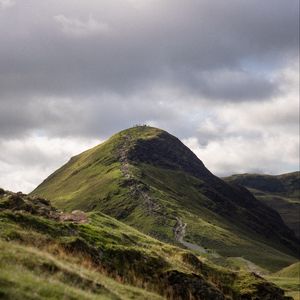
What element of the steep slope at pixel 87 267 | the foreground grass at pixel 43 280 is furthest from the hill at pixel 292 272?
the foreground grass at pixel 43 280

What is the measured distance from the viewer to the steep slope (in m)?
18.9

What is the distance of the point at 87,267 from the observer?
2742 cm

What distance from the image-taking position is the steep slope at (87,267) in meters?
18.9

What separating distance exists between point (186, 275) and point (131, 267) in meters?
4.37

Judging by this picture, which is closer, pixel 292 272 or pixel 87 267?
pixel 87 267

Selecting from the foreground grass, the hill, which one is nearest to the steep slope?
the foreground grass

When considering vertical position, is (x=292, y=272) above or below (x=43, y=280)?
below

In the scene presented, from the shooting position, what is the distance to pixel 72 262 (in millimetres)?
26359

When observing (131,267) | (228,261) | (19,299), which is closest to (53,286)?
(19,299)

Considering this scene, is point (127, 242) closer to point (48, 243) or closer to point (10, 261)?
point (48, 243)

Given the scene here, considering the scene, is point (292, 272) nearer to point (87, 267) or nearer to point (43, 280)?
point (87, 267)

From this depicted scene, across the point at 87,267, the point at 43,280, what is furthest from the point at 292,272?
the point at 43,280

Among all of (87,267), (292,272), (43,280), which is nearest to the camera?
(43,280)

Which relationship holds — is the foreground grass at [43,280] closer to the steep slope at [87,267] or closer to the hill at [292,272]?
the steep slope at [87,267]
